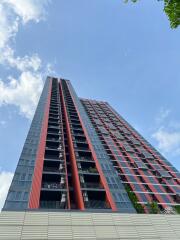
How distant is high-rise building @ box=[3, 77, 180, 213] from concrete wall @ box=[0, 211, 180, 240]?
4.91m

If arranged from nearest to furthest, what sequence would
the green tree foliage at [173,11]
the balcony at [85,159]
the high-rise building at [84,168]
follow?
the green tree foliage at [173,11]
the high-rise building at [84,168]
the balcony at [85,159]

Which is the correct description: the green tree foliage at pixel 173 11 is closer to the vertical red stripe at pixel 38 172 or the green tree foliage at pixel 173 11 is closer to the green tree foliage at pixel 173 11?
the green tree foliage at pixel 173 11

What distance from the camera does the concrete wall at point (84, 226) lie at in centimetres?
2339

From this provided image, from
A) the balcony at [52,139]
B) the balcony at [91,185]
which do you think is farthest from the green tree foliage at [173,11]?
the balcony at [52,139]

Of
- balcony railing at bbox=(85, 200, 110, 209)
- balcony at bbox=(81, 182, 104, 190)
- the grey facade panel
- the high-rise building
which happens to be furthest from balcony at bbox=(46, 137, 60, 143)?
balcony railing at bbox=(85, 200, 110, 209)

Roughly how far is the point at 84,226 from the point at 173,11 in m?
22.5

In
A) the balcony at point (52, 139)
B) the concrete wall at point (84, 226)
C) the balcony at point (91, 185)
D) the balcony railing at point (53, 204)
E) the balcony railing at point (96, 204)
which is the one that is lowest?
the concrete wall at point (84, 226)

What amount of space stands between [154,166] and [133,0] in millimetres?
57933

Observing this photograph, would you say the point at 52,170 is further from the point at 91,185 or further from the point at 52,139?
the point at 52,139

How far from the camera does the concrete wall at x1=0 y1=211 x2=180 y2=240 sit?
2339 centimetres

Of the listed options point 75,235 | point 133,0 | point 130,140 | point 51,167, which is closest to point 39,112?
point 51,167

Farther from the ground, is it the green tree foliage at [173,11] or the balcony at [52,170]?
the balcony at [52,170]

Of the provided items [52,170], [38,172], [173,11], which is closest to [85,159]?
[52,170]

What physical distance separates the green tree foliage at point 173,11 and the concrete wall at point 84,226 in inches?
845
